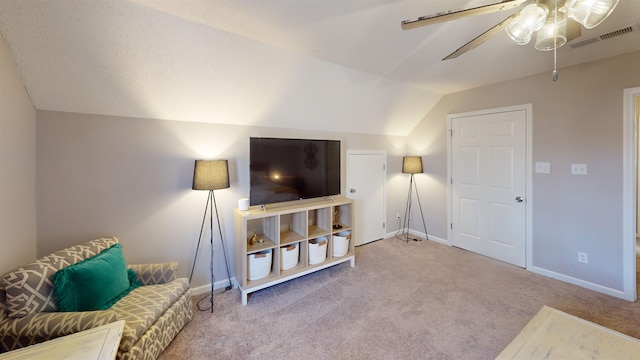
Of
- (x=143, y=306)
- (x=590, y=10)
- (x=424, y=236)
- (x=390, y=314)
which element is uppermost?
(x=590, y=10)

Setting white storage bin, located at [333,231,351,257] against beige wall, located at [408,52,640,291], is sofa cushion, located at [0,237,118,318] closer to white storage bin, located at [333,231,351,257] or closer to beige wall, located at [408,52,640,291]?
white storage bin, located at [333,231,351,257]

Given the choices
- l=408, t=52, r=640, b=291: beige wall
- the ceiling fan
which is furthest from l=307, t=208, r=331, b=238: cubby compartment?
l=408, t=52, r=640, b=291: beige wall

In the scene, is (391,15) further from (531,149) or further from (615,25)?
(531,149)

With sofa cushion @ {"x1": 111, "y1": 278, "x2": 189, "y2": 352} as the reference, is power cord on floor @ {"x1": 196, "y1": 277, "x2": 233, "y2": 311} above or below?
below

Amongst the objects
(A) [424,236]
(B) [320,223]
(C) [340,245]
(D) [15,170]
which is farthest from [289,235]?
(A) [424,236]

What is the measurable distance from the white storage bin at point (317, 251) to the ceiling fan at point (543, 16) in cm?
225

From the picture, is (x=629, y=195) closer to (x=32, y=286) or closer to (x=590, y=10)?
(x=590, y=10)

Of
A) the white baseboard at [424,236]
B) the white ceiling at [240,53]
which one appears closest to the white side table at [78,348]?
the white ceiling at [240,53]

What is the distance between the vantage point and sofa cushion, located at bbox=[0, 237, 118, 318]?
1.46 meters

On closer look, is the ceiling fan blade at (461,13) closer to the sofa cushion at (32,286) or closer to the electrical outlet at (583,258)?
the sofa cushion at (32,286)

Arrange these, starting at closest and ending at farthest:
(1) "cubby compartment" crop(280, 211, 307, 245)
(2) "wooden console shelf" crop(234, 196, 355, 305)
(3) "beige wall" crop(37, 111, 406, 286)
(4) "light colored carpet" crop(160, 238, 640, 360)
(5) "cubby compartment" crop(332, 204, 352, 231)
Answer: (4) "light colored carpet" crop(160, 238, 640, 360)
(3) "beige wall" crop(37, 111, 406, 286)
(2) "wooden console shelf" crop(234, 196, 355, 305)
(1) "cubby compartment" crop(280, 211, 307, 245)
(5) "cubby compartment" crop(332, 204, 352, 231)

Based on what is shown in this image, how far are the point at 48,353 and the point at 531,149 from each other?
14.2 feet

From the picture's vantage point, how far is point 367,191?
3.95m

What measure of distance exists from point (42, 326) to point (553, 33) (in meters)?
3.27
